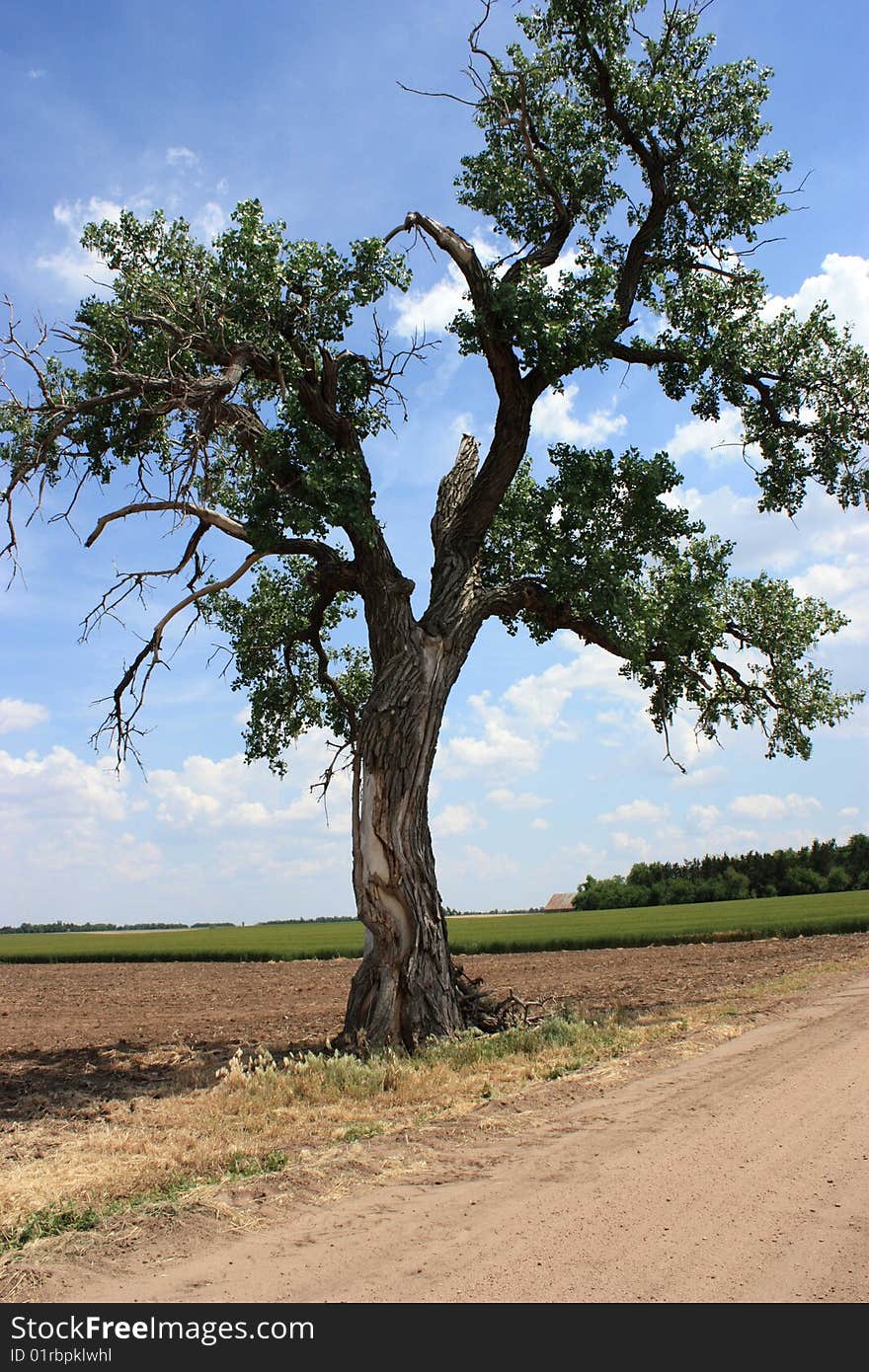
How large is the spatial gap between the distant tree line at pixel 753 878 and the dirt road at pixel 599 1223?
61923 millimetres

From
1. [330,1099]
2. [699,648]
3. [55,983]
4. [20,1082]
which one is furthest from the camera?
[55,983]

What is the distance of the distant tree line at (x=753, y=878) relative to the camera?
66.6 metres

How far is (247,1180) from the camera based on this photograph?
650 centimetres

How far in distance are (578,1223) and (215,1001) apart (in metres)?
18.9

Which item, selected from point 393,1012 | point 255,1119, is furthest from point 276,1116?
point 393,1012

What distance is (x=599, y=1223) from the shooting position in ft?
17.1

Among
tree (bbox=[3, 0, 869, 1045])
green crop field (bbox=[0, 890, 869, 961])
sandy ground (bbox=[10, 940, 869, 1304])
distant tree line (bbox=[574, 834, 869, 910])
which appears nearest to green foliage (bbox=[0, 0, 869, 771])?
tree (bbox=[3, 0, 869, 1045])

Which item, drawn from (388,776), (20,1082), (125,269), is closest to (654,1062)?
(388,776)

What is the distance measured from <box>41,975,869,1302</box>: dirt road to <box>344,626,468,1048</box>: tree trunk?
3828 millimetres

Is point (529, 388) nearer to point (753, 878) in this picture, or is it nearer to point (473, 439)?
point (473, 439)

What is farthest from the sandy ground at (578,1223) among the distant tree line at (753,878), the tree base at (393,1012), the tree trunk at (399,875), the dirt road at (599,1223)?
the distant tree line at (753,878)

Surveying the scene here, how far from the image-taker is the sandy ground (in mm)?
4473
